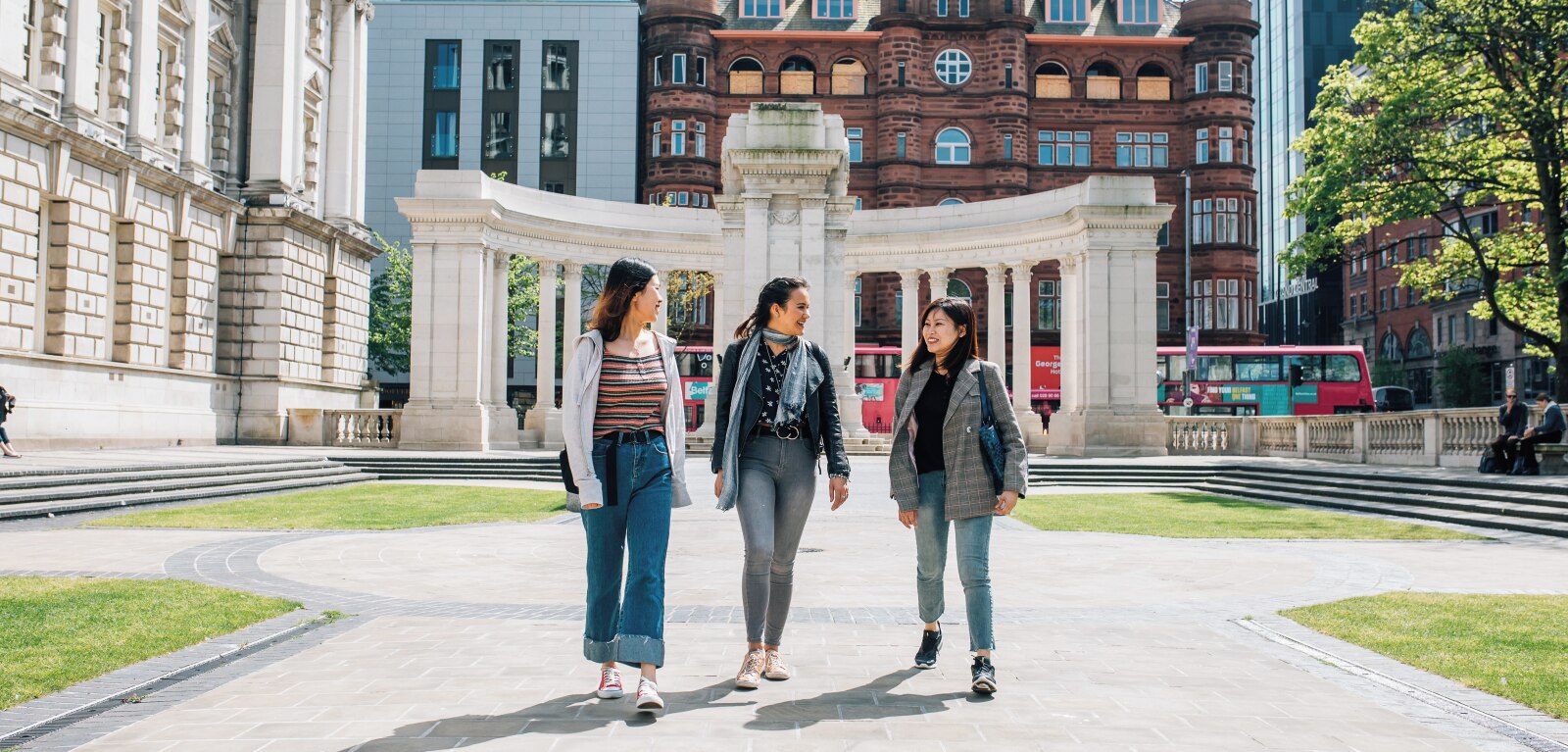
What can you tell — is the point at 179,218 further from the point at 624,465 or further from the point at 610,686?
the point at 610,686

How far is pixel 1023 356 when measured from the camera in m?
39.9

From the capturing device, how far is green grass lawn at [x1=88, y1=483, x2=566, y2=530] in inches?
629

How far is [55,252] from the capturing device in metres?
30.4

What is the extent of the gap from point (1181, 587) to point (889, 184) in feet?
177

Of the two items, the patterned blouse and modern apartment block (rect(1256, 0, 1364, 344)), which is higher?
modern apartment block (rect(1256, 0, 1364, 344))

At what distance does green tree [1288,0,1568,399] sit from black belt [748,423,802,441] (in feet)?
94.6

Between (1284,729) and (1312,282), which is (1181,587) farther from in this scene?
(1312,282)

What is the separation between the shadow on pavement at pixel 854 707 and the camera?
18.4 feet

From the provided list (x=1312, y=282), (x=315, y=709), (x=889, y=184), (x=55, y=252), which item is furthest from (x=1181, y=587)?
(x=1312, y=282)

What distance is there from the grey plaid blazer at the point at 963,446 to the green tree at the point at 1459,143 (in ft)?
91.3

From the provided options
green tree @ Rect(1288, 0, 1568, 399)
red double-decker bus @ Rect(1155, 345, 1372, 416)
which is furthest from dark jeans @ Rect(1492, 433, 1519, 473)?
red double-decker bus @ Rect(1155, 345, 1372, 416)

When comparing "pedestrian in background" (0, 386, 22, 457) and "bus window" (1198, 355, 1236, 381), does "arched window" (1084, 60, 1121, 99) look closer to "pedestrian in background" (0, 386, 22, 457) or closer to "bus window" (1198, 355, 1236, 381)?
"bus window" (1198, 355, 1236, 381)

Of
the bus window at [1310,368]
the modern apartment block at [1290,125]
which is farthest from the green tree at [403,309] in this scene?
the modern apartment block at [1290,125]

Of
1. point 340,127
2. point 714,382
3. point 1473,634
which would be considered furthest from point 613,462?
point 340,127
